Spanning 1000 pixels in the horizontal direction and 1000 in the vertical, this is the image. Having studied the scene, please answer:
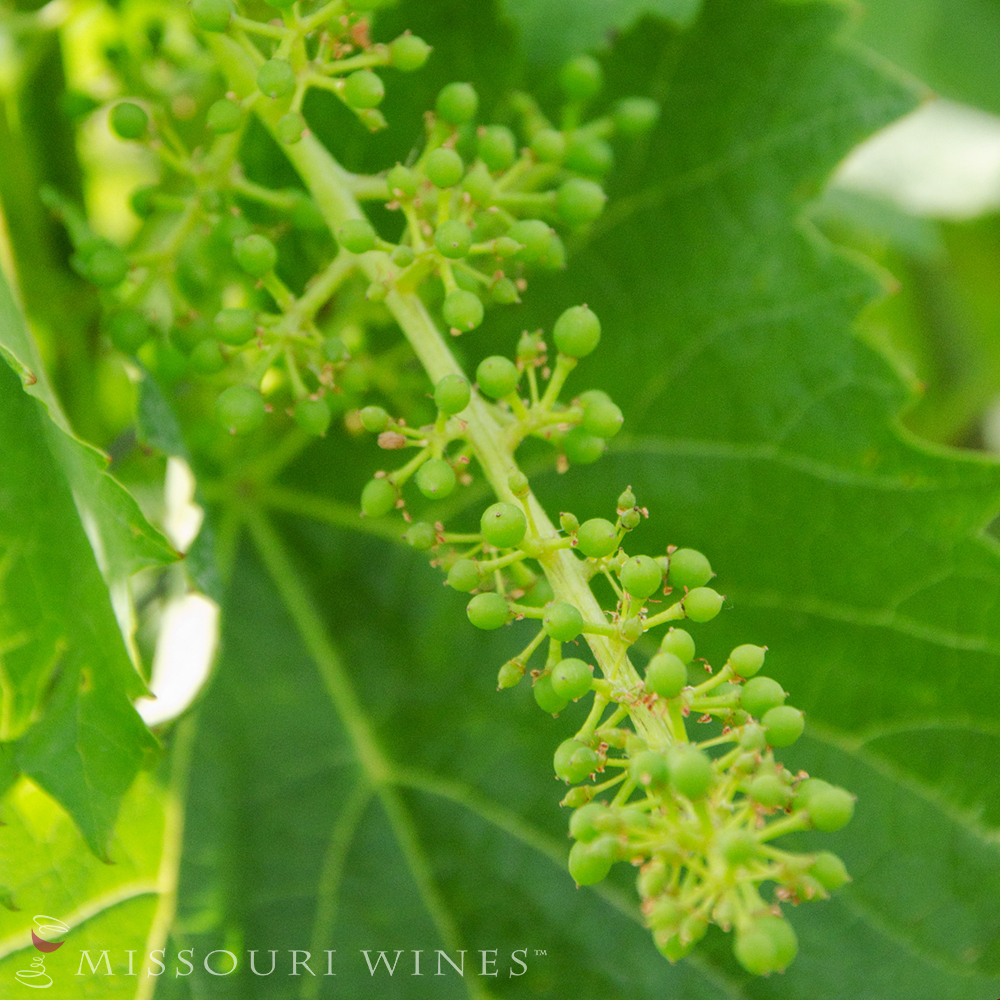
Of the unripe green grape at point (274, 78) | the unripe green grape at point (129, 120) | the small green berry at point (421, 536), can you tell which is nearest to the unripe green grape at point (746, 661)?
the small green berry at point (421, 536)

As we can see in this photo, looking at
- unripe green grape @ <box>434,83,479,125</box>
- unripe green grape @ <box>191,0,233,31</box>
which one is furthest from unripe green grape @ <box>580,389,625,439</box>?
unripe green grape @ <box>191,0,233,31</box>

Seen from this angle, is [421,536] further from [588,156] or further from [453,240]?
[588,156]

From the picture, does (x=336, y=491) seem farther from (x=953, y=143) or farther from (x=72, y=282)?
(x=953, y=143)

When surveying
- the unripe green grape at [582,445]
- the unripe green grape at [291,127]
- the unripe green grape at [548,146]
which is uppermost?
the unripe green grape at [291,127]

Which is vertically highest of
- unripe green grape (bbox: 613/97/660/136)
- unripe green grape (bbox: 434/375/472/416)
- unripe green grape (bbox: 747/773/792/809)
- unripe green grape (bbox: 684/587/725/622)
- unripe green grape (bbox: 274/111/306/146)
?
unripe green grape (bbox: 274/111/306/146)

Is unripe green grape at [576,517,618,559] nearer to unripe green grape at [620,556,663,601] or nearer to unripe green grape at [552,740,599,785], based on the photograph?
unripe green grape at [620,556,663,601]

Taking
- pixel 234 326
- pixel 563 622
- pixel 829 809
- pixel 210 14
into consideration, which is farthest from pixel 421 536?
pixel 210 14

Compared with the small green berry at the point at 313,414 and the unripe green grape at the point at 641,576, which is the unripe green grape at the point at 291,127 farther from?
the unripe green grape at the point at 641,576
